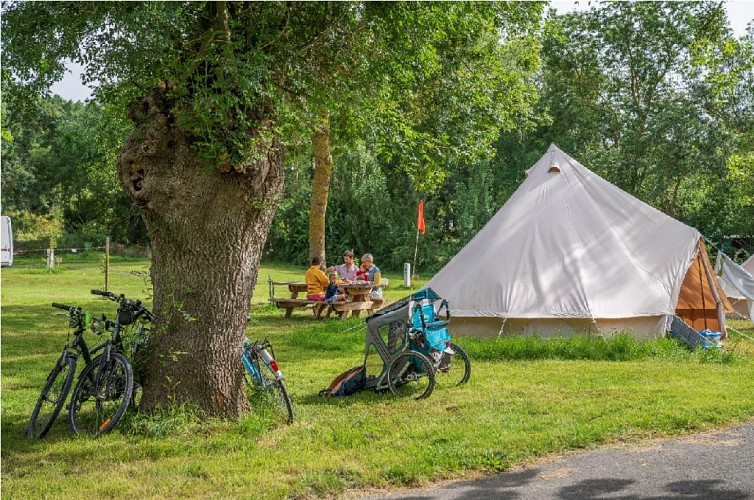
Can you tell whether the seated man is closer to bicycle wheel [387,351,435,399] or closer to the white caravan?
bicycle wheel [387,351,435,399]

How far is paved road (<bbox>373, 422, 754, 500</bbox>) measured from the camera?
4.91 meters

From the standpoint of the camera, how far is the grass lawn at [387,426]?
522cm

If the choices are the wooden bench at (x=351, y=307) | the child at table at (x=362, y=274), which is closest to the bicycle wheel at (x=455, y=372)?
the wooden bench at (x=351, y=307)

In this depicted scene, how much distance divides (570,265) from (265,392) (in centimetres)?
605

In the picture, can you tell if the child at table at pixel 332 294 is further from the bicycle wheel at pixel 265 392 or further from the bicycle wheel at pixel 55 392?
the bicycle wheel at pixel 55 392

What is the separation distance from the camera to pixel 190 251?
21.2ft

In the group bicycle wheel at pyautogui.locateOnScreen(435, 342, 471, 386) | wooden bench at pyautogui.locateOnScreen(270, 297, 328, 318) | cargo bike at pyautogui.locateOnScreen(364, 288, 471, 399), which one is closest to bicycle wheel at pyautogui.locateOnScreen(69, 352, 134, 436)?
cargo bike at pyautogui.locateOnScreen(364, 288, 471, 399)

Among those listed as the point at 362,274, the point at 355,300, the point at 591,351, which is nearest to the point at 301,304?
the point at 355,300

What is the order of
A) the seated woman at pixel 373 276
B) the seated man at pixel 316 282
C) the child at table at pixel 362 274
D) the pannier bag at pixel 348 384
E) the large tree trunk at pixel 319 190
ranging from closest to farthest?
the pannier bag at pixel 348 384 → the seated man at pixel 316 282 → the seated woman at pixel 373 276 → the child at table at pixel 362 274 → the large tree trunk at pixel 319 190

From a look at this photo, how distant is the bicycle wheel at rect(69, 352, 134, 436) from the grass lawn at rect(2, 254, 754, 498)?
5.6 inches

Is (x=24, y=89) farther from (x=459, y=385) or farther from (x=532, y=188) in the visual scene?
(x=532, y=188)

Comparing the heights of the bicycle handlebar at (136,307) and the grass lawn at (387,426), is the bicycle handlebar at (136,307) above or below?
above

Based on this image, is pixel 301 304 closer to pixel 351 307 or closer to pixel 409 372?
pixel 351 307

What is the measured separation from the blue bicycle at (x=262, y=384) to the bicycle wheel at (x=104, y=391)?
3.24ft
